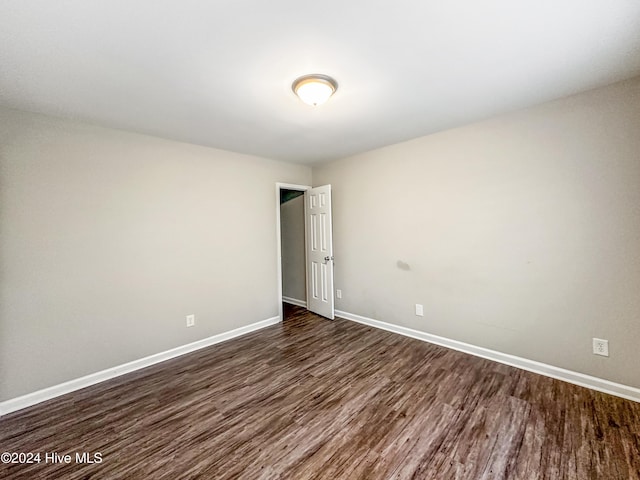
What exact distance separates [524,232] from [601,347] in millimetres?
1060

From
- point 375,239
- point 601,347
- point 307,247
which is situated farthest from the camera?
point 307,247

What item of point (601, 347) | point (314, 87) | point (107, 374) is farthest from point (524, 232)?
point (107, 374)

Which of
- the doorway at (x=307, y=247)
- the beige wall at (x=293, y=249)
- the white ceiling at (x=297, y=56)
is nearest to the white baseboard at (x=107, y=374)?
the doorway at (x=307, y=247)

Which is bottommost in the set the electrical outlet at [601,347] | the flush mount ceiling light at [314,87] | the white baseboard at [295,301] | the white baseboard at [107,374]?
the white baseboard at [107,374]

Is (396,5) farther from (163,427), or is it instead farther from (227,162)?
(163,427)

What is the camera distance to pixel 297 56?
65.2 inches

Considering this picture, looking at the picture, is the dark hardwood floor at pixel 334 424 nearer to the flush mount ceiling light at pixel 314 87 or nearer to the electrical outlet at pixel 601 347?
the electrical outlet at pixel 601 347

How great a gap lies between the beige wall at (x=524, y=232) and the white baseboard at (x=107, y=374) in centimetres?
207

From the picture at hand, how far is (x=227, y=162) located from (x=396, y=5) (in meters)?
2.68

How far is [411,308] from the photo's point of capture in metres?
3.36

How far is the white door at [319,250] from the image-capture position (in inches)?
158

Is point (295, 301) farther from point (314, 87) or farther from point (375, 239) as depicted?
point (314, 87)

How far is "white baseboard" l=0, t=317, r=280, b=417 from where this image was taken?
6.97 ft

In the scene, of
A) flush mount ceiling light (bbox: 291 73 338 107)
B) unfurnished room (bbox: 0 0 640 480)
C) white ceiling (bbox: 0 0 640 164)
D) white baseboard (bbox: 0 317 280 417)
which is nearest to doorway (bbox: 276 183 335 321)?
unfurnished room (bbox: 0 0 640 480)
